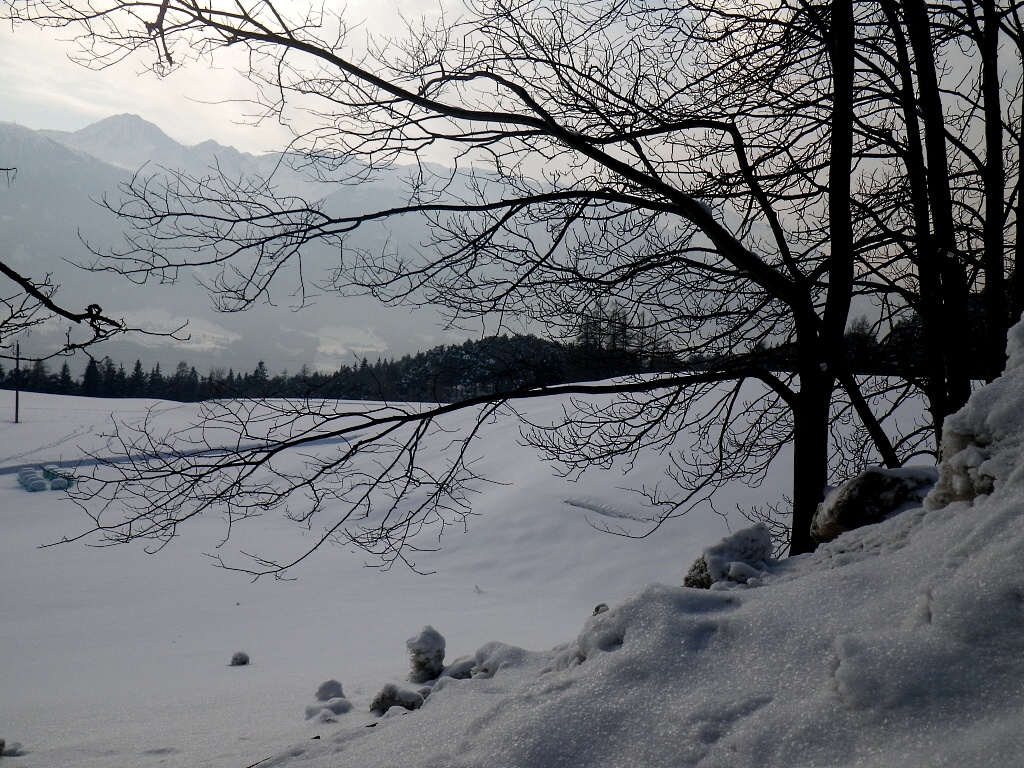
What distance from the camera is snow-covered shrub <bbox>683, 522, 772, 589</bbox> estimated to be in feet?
12.3

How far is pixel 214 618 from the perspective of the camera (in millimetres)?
11344

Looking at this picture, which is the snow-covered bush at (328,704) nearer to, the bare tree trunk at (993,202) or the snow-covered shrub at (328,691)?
the snow-covered shrub at (328,691)

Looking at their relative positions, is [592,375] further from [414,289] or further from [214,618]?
[214,618]

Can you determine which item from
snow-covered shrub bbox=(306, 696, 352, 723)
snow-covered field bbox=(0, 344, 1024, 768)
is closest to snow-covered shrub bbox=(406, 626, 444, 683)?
snow-covered field bbox=(0, 344, 1024, 768)

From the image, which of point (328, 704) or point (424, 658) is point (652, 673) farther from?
point (424, 658)

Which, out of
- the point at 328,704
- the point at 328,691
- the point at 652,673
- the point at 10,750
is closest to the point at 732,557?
the point at 652,673

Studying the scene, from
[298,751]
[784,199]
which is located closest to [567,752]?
[298,751]

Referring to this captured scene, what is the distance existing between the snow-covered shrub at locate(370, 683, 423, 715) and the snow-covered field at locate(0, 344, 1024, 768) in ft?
0.61

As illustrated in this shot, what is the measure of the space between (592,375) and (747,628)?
3246 millimetres

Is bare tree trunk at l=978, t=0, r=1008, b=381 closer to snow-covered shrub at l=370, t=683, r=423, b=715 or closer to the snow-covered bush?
snow-covered shrub at l=370, t=683, r=423, b=715

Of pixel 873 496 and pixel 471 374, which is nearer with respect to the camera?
pixel 873 496

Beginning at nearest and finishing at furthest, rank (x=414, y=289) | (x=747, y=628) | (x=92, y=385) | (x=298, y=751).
A: (x=747, y=628) → (x=298, y=751) → (x=414, y=289) → (x=92, y=385)

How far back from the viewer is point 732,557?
3.88m

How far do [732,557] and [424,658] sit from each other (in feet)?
11.2
